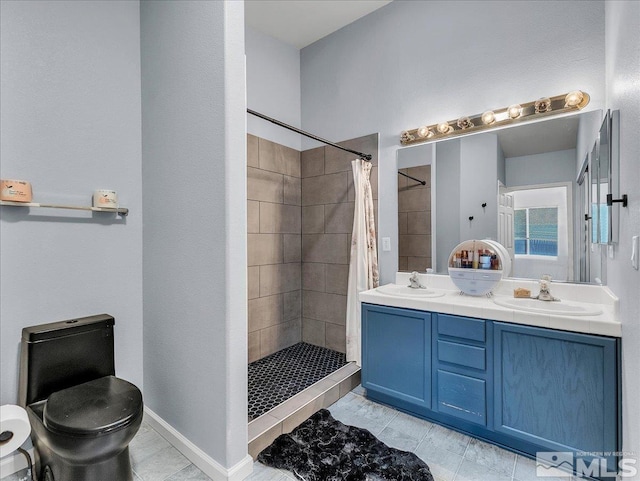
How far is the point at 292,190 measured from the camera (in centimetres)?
335

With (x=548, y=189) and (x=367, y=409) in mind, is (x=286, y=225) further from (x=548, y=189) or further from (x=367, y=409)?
(x=548, y=189)

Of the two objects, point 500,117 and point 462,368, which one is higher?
point 500,117

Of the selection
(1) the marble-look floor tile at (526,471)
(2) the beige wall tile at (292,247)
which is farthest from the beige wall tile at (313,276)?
(1) the marble-look floor tile at (526,471)

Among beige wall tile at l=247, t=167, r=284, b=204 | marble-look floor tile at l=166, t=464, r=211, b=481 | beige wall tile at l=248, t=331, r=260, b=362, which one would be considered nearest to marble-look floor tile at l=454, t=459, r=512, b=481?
marble-look floor tile at l=166, t=464, r=211, b=481

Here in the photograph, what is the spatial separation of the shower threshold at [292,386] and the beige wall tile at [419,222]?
1.29 m

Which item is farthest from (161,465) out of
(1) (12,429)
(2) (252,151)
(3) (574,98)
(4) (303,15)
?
(4) (303,15)

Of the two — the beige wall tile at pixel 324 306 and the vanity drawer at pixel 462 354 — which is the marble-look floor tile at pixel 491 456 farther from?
the beige wall tile at pixel 324 306

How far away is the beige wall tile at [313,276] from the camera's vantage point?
129 inches

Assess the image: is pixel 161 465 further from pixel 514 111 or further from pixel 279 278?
pixel 514 111

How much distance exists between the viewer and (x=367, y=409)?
7.73 ft

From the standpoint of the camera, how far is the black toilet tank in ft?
5.39

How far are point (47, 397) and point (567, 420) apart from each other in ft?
8.83

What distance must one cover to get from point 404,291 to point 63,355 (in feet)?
7.34

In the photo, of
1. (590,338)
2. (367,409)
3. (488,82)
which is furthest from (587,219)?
(367,409)
